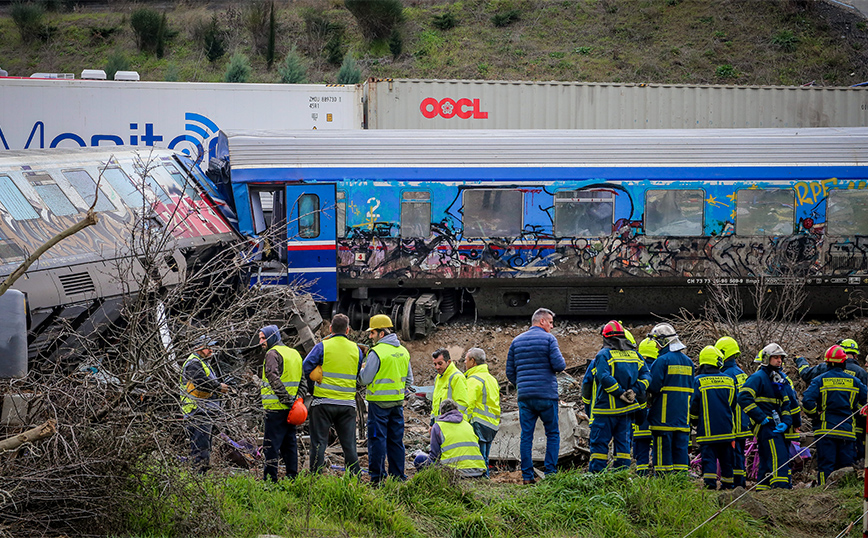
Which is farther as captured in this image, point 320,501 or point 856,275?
point 856,275

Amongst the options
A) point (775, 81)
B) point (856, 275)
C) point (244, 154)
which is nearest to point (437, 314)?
point (244, 154)

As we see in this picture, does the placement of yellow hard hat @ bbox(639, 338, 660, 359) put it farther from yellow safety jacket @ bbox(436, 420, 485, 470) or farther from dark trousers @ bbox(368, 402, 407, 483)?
dark trousers @ bbox(368, 402, 407, 483)

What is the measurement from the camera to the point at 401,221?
13.1m

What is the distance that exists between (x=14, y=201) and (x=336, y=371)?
5.19 metres

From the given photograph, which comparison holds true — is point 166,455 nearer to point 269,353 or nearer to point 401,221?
point 269,353

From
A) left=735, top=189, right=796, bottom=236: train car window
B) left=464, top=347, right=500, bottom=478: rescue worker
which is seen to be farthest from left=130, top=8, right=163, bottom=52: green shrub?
left=464, top=347, right=500, bottom=478: rescue worker

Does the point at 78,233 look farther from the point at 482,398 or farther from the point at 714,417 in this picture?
the point at 714,417

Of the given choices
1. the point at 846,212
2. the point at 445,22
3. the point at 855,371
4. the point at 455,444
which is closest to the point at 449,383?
the point at 455,444

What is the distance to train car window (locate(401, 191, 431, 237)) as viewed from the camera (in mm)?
13102

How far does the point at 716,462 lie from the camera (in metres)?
7.90

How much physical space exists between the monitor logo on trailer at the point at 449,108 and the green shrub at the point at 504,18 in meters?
20.9

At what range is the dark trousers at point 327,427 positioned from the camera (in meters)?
7.35

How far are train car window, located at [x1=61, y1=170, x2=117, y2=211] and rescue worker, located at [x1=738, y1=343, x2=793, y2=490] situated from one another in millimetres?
7995

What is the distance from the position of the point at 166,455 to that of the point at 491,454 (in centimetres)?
420
